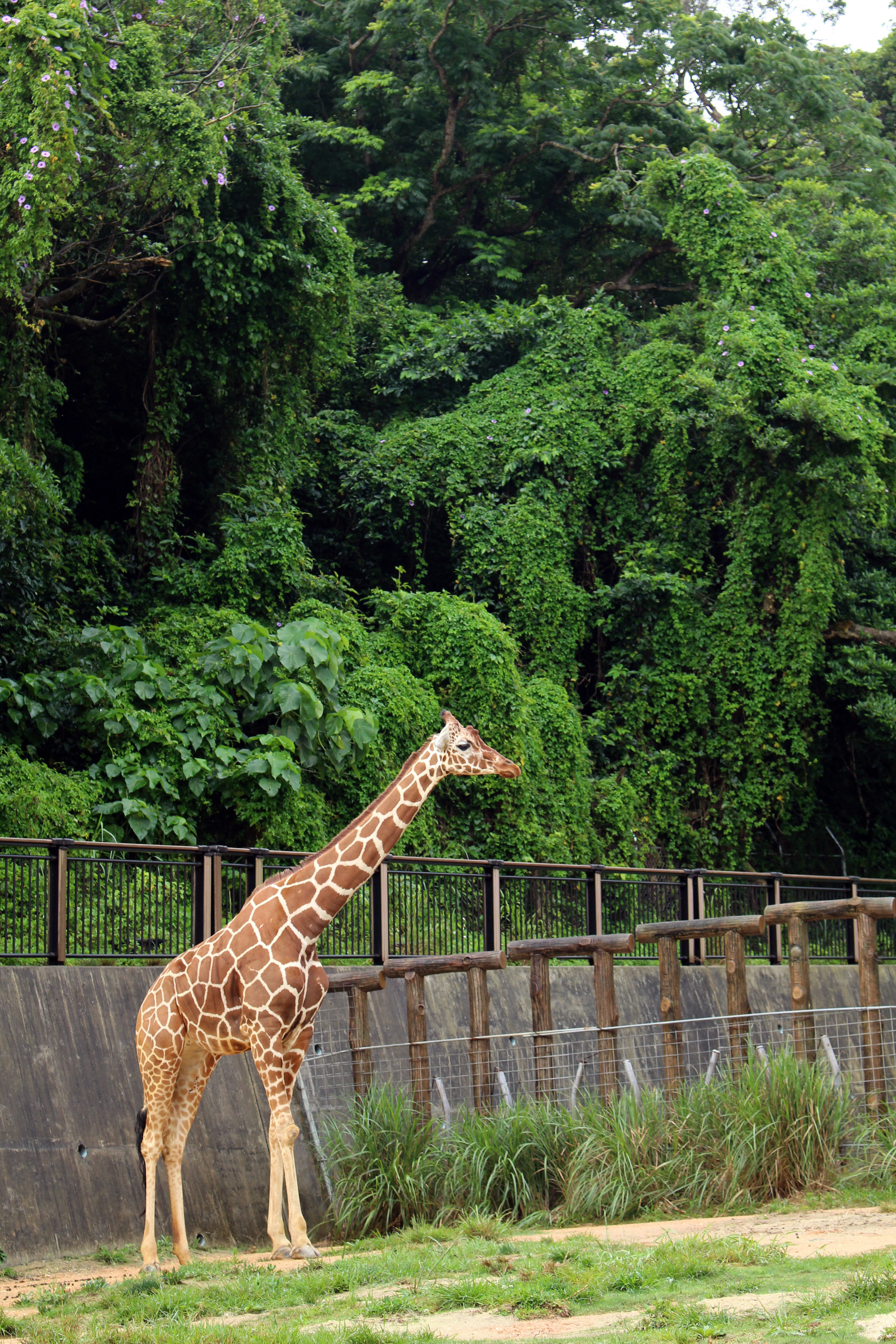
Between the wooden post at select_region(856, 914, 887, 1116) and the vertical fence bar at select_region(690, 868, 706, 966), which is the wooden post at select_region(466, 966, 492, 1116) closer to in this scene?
the wooden post at select_region(856, 914, 887, 1116)

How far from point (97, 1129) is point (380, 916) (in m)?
3.74

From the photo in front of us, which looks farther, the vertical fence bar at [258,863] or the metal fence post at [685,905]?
the metal fence post at [685,905]

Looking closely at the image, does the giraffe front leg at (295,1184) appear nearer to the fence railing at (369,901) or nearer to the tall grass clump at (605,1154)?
the tall grass clump at (605,1154)

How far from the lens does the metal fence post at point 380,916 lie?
1254 centimetres

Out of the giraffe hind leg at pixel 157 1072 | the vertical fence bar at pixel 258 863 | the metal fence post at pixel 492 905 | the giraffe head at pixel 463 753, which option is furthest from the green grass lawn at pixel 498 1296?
the metal fence post at pixel 492 905

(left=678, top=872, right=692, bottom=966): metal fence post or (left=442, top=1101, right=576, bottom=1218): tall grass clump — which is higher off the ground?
(left=678, top=872, right=692, bottom=966): metal fence post

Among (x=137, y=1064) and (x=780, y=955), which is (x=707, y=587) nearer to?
(x=780, y=955)

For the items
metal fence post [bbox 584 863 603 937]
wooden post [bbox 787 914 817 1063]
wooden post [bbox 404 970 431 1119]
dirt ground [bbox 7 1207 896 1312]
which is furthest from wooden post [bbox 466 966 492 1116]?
metal fence post [bbox 584 863 603 937]

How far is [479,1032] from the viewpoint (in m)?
10.6

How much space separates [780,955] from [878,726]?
6664 millimetres

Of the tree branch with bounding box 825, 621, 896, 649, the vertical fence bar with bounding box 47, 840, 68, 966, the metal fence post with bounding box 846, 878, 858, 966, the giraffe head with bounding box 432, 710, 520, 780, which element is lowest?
the metal fence post with bounding box 846, 878, 858, 966

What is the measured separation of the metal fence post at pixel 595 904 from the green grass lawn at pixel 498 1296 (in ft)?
21.7

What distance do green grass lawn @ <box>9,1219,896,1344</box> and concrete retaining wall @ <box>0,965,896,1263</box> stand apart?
1.39 metres

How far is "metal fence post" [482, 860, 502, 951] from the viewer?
13.3m
